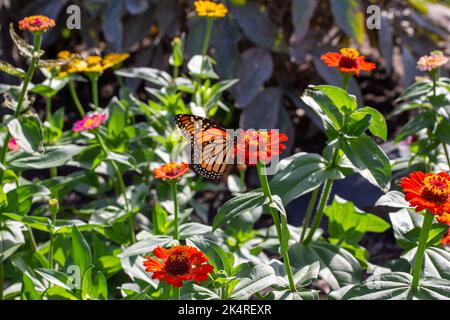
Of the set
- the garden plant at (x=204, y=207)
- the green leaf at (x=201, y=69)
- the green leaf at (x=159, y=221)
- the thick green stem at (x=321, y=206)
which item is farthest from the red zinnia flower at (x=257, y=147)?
the green leaf at (x=201, y=69)

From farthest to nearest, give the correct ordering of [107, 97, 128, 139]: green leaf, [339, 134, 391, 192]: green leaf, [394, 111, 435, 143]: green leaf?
[107, 97, 128, 139]: green leaf → [394, 111, 435, 143]: green leaf → [339, 134, 391, 192]: green leaf

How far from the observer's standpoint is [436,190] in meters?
1.19

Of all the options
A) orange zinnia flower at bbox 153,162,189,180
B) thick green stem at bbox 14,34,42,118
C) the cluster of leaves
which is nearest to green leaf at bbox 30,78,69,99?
thick green stem at bbox 14,34,42,118

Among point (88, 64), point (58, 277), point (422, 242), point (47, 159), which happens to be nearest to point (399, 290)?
point (422, 242)

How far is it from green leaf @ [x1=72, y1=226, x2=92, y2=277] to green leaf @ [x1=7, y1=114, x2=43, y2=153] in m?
0.20

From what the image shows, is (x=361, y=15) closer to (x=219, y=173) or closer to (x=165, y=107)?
(x=165, y=107)

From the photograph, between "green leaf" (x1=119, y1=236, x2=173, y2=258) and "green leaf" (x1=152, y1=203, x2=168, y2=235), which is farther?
"green leaf" (x1=152, y1=203, x2=168, y2=235)

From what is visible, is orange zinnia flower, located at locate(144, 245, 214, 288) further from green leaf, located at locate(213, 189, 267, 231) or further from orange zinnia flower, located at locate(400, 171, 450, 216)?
orange zinnia flower, located at locate(400, 171, 450, 216)

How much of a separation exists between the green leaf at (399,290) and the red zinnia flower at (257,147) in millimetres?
292

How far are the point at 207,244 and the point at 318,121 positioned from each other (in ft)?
4.73

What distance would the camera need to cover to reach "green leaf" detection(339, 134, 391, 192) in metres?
1.40

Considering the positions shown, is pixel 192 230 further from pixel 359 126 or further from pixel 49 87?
pixel 49 87
